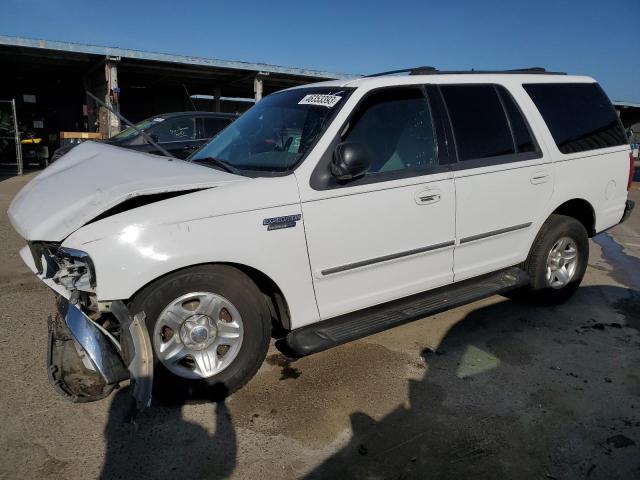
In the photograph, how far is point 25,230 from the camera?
274 centimetres

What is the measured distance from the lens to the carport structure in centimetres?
1664

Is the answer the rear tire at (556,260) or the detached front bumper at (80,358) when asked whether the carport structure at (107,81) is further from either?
the detached front bumper at (80,358)

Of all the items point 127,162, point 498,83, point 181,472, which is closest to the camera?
point 181,472

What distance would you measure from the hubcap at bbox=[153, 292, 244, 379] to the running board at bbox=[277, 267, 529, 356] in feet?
1.24

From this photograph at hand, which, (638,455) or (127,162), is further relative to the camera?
(127,162)

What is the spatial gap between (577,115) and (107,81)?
52.4 feet

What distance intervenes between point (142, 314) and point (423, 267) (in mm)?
1939

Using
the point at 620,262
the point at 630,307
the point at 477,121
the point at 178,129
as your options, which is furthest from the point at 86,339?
the point at 178,129

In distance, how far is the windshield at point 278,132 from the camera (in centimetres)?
324

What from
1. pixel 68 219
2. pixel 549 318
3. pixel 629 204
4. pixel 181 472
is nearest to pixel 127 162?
pixel 68 219

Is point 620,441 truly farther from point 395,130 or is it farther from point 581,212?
point 581,212

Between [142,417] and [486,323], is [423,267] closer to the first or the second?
[486,323]

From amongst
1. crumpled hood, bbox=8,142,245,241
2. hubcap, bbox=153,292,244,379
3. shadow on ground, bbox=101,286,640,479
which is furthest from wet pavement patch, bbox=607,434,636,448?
crumpled hood, bbox=8,142,245,241

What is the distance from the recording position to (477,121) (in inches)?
150
